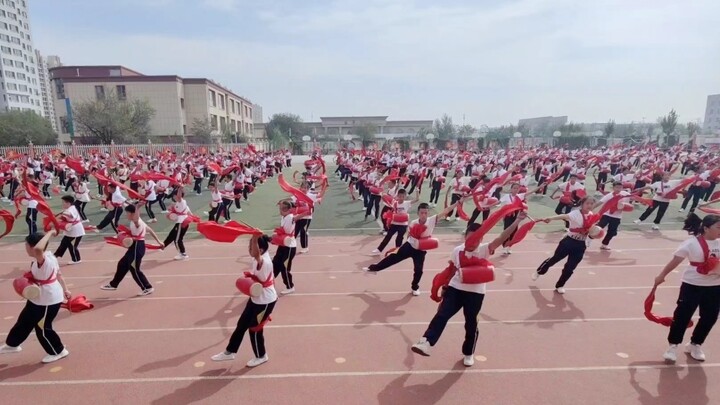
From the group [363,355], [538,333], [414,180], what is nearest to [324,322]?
[363,355]

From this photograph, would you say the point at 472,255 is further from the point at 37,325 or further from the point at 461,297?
the point at 37,325

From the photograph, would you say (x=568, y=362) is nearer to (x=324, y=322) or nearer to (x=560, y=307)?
(x=560, y=307)

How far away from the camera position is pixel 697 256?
Answer: 4.17m

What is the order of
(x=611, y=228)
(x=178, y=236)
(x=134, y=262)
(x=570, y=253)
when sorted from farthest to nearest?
1. (x=611, y=228)
2. (x=178, y=236)
3. (x=134, y=262)
4. (x=570, y=253)

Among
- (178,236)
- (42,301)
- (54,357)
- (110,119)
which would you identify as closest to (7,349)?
(54,357)

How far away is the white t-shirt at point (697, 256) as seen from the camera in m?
4.16

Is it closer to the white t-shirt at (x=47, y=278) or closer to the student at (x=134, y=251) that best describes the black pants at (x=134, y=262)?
the student at (x=134, y=251)

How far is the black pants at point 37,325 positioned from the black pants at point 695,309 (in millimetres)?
6568

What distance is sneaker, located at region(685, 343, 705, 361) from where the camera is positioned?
4.52m

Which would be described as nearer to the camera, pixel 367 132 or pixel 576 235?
pixel 576 235

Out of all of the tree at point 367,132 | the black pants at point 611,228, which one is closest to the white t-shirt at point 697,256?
the black pants at point 611,228

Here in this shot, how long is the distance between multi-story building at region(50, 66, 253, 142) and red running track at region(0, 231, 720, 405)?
44.2 metres

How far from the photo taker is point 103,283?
23.7 feet

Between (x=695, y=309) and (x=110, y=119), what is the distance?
1801 inches
